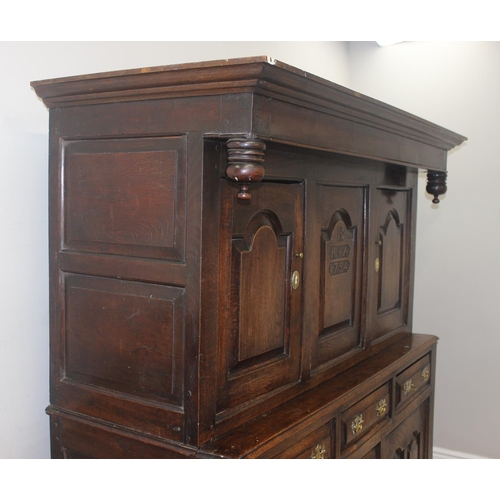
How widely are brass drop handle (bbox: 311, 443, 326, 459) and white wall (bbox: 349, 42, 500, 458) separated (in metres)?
1.70

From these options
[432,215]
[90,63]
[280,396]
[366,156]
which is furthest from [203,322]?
[432,215]

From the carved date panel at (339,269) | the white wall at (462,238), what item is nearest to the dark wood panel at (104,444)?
the carved date panel at (339,269)

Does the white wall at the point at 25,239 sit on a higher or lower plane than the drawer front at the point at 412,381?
higher

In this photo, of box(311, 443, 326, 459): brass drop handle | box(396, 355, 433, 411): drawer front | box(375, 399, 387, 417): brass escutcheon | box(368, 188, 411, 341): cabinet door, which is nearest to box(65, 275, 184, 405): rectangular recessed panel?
box(311, 443, 326, 459): brass drop handle

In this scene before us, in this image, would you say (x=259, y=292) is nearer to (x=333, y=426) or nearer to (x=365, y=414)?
(x=333, y=426)

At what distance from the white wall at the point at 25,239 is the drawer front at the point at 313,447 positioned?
763 mm

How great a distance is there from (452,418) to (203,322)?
92.9 inches

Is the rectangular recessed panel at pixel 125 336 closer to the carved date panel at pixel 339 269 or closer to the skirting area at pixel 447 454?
the carved date panel at pixel 339 269

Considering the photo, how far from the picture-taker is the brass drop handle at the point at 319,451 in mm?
1814

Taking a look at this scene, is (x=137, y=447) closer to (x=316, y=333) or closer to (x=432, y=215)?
(x=316, y=333)

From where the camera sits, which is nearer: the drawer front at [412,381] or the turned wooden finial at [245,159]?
the turned wooden finial at [245,159]

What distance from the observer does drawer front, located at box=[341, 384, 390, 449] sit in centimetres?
201

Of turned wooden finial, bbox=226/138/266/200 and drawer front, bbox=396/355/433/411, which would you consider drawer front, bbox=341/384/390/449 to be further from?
turned wooden finial, bbox=226/138/266/200

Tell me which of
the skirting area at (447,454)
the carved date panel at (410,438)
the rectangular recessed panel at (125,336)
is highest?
the rectangular recessed panel at (125,336)
